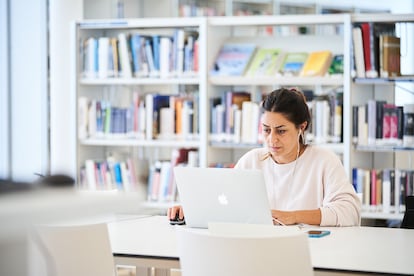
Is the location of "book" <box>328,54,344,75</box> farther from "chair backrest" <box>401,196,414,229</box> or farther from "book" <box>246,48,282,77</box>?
"chair backrest" <box>401,196,414,229</box>

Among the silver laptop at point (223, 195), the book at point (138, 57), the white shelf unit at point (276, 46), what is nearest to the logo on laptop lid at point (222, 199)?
the silver laptop at point (223, 195)

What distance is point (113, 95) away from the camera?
5.46m

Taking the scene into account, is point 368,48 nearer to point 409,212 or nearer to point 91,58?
point 409,212

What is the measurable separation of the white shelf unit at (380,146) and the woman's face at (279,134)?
1.54 meters

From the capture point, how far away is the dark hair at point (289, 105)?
3125 mm

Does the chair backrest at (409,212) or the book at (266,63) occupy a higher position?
the book at (266,63)

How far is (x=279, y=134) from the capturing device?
10.3 ft

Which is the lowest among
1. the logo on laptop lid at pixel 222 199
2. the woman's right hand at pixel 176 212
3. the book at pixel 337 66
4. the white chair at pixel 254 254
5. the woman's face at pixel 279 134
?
the woman's right hand at pixel 176 212

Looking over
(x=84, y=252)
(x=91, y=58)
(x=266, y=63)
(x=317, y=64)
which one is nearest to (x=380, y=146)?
(x=317, y=64)

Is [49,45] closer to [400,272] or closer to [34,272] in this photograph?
[400,272]

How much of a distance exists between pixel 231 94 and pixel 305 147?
1724 millimetres

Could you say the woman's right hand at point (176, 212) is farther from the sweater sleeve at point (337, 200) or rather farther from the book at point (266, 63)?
the book at point (266, 63)

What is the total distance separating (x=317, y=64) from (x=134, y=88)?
1.48 meters

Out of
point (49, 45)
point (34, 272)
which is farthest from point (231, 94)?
point (34, 272)
